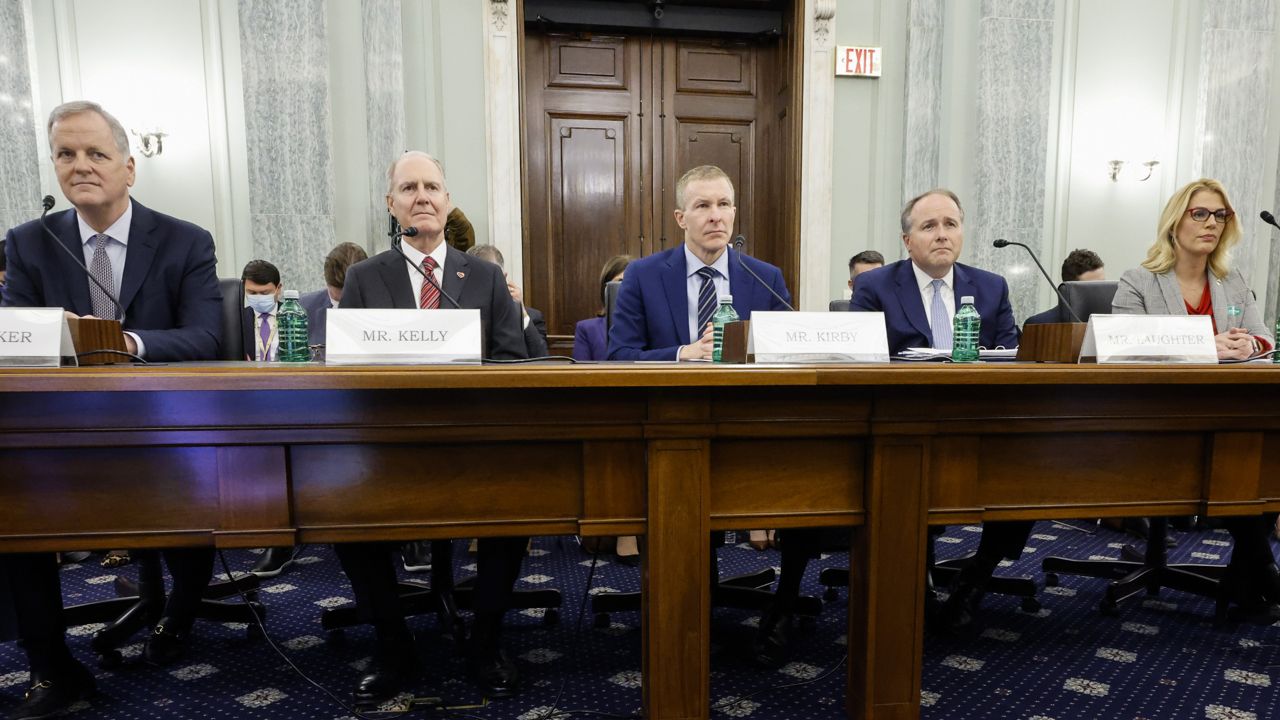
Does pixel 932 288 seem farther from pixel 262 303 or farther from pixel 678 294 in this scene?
pixel 262 303

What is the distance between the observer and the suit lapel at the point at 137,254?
1.71 meters

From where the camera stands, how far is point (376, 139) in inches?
165

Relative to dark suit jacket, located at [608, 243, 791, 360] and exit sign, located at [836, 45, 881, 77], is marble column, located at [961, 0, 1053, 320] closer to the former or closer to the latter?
exit sign, located at [836, 45, 881, 77]

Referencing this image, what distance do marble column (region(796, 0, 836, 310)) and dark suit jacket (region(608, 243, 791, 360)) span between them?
8.58 feet

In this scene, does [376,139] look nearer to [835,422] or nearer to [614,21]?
[614,21]

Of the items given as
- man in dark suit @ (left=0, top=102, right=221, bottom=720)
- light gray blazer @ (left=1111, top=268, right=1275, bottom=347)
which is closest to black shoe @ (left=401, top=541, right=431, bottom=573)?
man in dark suit @ (left=0, top=102, right=221, bottom=720)

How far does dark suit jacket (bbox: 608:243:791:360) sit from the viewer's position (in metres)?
2.09

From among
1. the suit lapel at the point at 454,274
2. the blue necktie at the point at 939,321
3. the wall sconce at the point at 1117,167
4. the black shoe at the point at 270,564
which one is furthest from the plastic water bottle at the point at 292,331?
the wall sconce at the point at 1117,167

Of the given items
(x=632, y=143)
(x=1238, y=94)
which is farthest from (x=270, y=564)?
(x=1238, y=94)

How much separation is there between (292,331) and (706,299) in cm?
111

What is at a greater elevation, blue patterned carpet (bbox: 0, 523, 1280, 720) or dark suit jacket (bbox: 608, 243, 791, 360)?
dark suit jacket (bbox: 608, 243, 791, 360)

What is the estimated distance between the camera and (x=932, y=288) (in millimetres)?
2127

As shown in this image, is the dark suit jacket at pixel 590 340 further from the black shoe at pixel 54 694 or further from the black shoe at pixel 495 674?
the black shoe at pixel 54 694

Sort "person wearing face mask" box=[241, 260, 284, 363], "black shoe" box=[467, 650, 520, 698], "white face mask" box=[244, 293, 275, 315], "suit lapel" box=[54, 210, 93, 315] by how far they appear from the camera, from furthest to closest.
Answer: "white face mask" box=[244, 293, 275, 315]
"person wearing face mask" box=[241, 260, 284, 363]
"suit lapel" box=[54, 210, 93, 315]
"black shoe" box=[467, 650, 520, 698]
